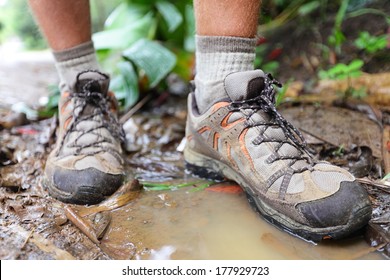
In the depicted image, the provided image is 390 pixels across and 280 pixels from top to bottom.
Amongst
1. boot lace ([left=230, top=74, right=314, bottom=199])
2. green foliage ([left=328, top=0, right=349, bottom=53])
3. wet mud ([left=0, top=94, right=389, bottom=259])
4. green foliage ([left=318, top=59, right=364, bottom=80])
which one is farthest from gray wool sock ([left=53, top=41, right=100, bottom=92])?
green foliage ([left=328, top=0, right=349, bottom=53])

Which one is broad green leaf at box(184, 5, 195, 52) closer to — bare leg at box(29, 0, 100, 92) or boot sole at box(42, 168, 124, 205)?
bare leg at box(29, 0, 100, 92)

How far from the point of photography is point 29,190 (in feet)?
3.62

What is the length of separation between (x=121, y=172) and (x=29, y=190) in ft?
0.89

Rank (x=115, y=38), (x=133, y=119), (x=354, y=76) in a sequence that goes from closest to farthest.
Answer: (x=354, y=76)
(x=133, y=119)
(x=115, y=38)

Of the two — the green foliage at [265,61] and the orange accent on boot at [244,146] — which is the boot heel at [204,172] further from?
the green foliage at [265,61]

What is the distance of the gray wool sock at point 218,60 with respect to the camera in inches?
39.7

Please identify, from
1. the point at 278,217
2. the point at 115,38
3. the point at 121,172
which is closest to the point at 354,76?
the point at 278,217

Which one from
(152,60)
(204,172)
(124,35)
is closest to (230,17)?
(204,172)

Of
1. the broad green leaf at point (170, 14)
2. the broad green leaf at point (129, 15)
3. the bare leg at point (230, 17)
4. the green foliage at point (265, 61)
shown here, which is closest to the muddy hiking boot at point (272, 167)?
the bare leg at point (230, 17)

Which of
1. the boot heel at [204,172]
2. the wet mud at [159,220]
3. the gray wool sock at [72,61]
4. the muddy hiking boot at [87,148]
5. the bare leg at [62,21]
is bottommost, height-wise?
the boot heel at [204,172]

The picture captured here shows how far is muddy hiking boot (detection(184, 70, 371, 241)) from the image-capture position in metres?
0.81

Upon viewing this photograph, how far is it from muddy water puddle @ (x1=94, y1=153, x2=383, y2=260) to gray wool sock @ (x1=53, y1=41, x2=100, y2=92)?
46cm

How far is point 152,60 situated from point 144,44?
0.40ft

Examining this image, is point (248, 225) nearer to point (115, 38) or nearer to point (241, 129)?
point (241, 129)
